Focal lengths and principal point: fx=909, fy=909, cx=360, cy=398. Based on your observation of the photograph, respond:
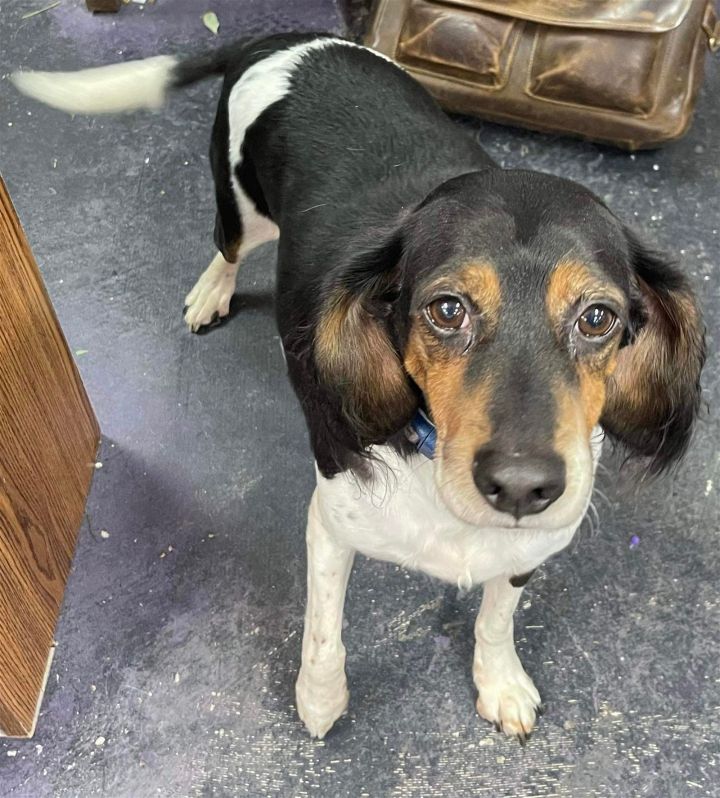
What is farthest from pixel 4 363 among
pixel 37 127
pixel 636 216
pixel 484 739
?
pixel 636 216

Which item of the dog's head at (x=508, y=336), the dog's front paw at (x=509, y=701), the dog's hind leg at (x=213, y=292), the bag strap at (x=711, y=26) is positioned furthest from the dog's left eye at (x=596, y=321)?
the bag strap at (x=711, y=26)

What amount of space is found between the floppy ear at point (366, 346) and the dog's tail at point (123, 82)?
93 cm

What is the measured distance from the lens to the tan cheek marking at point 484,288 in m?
1.11

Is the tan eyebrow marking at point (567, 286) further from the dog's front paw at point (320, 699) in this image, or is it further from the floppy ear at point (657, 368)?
the dog's front paw at point (320, 699)

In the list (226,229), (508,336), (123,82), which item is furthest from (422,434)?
(123,82)

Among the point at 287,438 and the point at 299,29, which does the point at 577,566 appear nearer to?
the point at 287,438

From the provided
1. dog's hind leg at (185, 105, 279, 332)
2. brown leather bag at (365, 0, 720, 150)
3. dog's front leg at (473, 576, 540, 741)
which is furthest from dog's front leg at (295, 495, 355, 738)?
brown leather bag at (365, 0, 720, 150)

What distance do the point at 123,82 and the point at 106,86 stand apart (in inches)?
1.5

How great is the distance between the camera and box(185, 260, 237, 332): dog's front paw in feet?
7.06

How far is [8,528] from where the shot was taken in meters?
1.55

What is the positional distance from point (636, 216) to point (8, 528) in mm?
1715

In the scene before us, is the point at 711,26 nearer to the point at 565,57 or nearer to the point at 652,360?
the point at 565,57

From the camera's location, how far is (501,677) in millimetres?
1640

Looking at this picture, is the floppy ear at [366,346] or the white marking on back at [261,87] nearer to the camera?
the floppy ear at [366,346]
